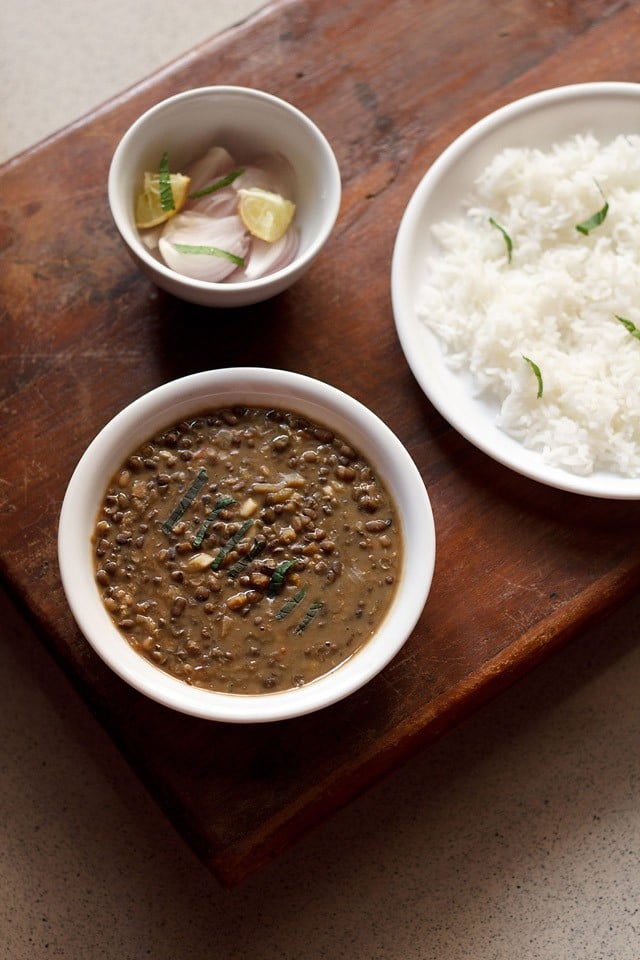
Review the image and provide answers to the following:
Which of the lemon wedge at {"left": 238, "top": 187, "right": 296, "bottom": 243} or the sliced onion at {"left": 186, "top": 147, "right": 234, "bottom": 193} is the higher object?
the sliced onion at {"left": 186, "top": 147, "right": 234, "bottom": 193}

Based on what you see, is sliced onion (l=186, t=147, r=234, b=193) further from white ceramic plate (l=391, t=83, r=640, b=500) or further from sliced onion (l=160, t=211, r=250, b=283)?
white ceramic plate (l=391, t=83, r=640, b=500)

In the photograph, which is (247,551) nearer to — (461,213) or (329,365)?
(329,365)

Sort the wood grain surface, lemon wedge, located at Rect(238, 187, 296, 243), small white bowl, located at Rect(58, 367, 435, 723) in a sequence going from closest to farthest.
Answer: small white bowl, located at Rect(58, 367, 435, 723)
the wood grain surface
lemon wedge, located at Rect(238, 187, 296, 243)

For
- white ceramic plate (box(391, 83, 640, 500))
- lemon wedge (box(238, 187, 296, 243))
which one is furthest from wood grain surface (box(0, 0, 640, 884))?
lemon wedge (box(238, 187, 296, 243))

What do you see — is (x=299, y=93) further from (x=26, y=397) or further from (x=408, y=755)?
(x=408, y=755)

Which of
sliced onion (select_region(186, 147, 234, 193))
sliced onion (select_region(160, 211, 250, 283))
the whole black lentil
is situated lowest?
the whole black lentil

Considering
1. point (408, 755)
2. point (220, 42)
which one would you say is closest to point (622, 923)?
point (408, 755)
